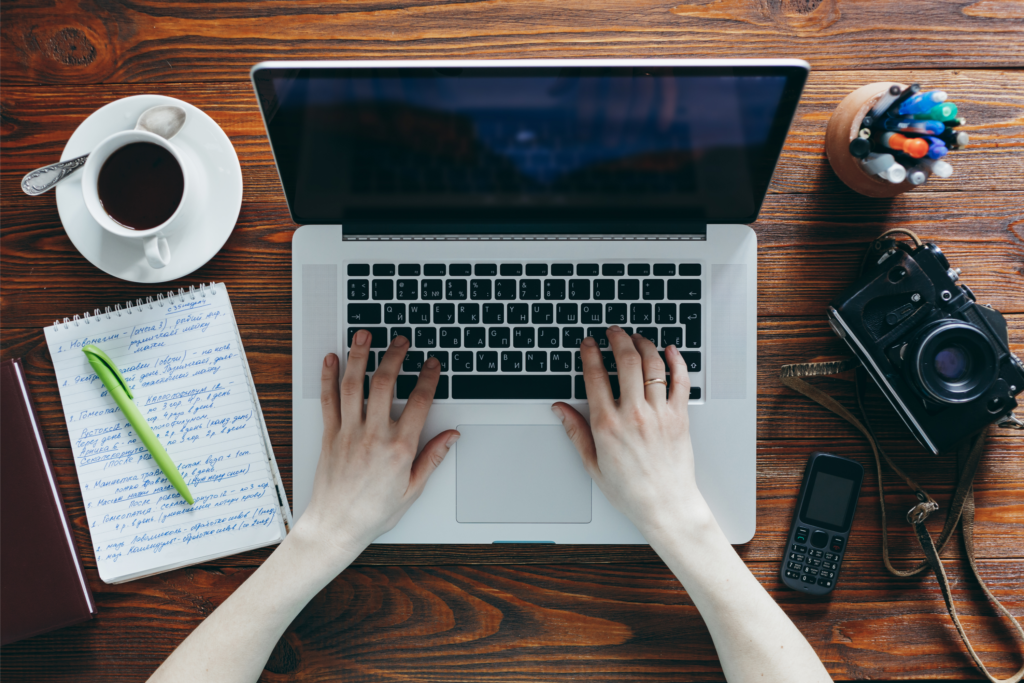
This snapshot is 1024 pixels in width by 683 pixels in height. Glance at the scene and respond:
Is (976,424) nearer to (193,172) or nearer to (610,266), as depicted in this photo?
(610,266)

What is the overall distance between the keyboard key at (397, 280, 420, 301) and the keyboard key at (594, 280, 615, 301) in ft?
0.75

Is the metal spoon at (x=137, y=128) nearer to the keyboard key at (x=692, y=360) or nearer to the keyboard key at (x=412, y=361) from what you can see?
the keyboard key at (x=412, y=361)

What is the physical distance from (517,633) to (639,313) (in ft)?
1.51

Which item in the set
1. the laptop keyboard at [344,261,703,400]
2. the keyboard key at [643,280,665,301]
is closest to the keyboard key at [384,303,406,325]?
the laptop keyboard at [344,261,703,400]

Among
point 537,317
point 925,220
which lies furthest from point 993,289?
point 537,317

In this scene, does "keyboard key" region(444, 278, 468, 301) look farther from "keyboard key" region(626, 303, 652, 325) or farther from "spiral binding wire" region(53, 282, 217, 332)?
"spiral binding wire" region(53, 282, 217, 332)

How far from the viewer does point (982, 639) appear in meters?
0.80

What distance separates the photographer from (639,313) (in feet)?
2.48

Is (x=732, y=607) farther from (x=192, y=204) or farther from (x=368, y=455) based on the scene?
(x=192, y=204)

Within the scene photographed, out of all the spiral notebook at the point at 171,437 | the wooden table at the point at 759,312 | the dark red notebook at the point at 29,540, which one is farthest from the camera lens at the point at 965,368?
the dark red notebook at the point at 29,540

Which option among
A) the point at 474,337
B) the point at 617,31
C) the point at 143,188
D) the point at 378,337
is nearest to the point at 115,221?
the point at 143,188

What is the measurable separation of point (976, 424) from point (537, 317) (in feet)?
1.84

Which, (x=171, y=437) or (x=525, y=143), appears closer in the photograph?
(x=525, y=143)

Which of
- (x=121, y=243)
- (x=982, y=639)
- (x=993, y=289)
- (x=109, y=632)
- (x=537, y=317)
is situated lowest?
(x=982, y=639)
